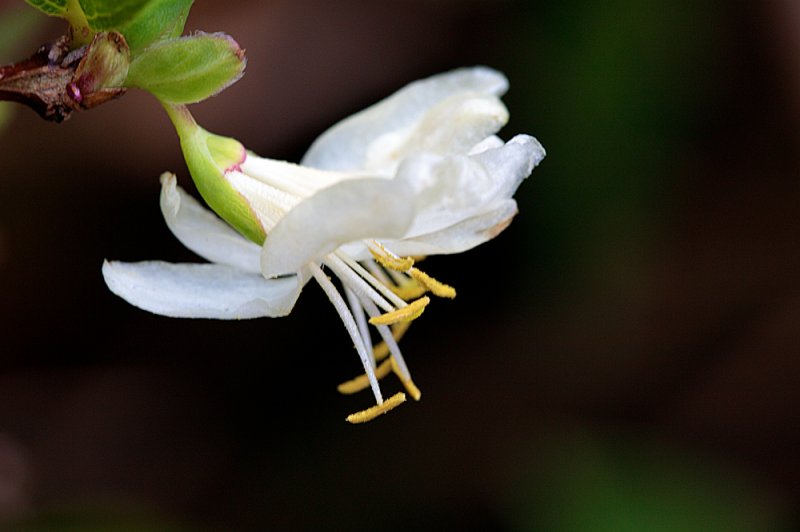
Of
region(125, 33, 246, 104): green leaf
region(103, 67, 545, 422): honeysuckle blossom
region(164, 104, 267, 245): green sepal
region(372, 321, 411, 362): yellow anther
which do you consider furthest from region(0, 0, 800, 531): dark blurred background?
region(125, 33, 246, 104): green leaf

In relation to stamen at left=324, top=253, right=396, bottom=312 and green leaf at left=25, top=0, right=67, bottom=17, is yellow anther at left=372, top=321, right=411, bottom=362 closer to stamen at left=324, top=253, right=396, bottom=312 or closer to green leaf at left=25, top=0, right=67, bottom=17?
stamen at left=324, top=253, right=396, bottom=312

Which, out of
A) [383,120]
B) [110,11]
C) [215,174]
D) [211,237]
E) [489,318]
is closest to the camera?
[110,11]

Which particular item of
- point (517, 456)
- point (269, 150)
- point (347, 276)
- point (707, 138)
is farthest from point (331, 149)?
point (707, 138)

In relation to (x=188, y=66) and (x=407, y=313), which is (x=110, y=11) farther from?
(x=407, y=313)

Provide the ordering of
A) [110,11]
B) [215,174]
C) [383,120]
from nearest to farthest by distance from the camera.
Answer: [110,11] < [215,174] < [383,120]

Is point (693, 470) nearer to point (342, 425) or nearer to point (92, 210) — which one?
point (342, 425)

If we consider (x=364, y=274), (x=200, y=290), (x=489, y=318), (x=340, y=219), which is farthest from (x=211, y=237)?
(x=489, y=318)

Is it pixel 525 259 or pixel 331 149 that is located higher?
pixel 331 149
